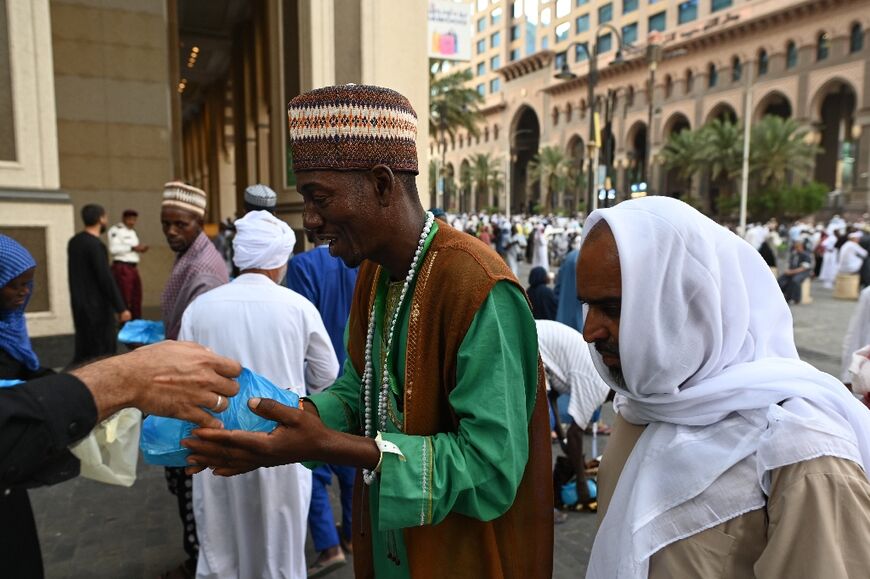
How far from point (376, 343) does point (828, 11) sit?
5253 cm

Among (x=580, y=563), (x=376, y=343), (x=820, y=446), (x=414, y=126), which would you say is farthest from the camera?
(x=580, y=563)

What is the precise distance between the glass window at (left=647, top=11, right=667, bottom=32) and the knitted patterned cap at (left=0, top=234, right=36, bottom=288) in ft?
205

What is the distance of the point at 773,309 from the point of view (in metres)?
1.39

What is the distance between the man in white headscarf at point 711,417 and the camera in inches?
44.2

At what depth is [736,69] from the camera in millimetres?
49156

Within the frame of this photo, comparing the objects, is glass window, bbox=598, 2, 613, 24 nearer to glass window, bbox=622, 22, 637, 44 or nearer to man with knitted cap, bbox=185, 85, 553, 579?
glass window, bbox=622, 22, 637, 44

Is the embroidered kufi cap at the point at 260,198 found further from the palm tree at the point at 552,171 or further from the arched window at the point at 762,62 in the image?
the palm tree at the point at 552,171

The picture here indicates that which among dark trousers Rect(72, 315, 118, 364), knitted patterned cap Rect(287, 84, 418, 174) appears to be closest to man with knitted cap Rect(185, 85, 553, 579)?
knitted patterned cap Rect(287, 84, 418, 174)

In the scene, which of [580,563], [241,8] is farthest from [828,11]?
[580,563]

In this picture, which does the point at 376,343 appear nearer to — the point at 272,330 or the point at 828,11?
the point at 272,330

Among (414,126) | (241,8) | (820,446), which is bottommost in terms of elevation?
(820,446)

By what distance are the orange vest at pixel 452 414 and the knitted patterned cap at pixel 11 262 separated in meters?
1.81

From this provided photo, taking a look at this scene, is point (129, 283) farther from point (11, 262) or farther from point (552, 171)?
point (552, 171)

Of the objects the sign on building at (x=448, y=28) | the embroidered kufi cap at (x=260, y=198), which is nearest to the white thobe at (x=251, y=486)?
the embroidered kufi cap at (x=260, y=198)
